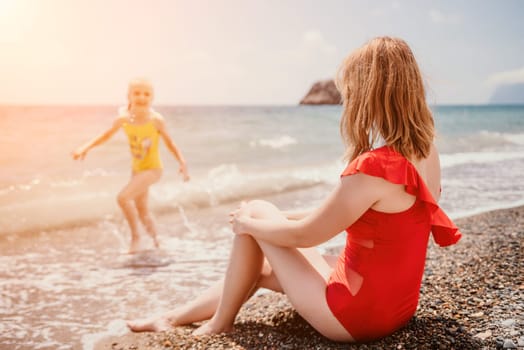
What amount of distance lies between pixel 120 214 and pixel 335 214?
260 inches

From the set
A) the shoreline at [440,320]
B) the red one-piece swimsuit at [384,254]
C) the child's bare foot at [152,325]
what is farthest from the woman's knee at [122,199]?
the red one-piece swimsuit at [384,254]

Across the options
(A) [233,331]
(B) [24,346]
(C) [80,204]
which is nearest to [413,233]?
(A) [233,331]

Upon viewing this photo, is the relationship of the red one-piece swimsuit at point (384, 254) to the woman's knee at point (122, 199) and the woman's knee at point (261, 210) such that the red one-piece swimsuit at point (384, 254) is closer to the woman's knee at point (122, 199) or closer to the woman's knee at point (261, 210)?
the woman's knee at point (261, 210)

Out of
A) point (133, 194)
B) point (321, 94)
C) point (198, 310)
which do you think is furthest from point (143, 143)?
point (321, 94)

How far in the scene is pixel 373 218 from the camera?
2.36 m

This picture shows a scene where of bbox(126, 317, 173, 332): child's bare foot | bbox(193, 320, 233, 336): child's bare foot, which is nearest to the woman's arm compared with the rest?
bbox(193, 320, 233, 336): child's bare foot

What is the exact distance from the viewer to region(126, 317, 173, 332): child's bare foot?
3467mm

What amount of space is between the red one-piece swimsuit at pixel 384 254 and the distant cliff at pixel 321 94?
205ft

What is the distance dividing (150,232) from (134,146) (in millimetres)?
1182

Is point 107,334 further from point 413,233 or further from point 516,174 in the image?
point 516,174

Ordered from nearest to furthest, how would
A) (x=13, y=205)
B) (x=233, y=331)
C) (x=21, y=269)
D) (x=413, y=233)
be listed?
(x=413, y=233) → (x=233, y=331) → (x=21, y=269) → (x=13, y=205)

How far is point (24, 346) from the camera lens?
11.8 ft

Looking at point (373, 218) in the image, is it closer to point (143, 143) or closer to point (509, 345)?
point (509, 345)

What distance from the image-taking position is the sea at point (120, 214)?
4.32 meters
